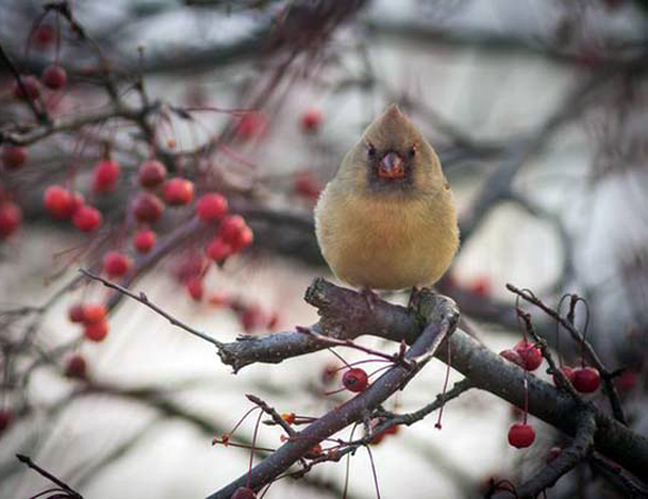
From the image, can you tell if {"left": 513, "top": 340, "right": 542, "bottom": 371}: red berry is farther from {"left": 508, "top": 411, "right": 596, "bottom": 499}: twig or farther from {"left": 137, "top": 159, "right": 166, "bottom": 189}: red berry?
{"left": 137, "top": 159, "right": 166, "bottom": 189}: red berry

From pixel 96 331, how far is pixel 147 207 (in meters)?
0.51

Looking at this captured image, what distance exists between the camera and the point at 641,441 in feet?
9.74

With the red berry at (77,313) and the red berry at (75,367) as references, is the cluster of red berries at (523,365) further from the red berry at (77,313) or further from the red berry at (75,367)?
the red berry at (75,367)

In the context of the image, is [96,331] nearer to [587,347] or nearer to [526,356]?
[526,356]

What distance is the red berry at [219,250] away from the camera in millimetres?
3971

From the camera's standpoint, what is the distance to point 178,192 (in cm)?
385

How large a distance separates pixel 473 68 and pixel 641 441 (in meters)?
7.80

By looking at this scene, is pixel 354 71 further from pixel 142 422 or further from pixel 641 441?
pixel 641 441

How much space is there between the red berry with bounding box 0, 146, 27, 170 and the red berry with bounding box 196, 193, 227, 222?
2.23 ft

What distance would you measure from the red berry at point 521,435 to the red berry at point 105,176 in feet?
6.30

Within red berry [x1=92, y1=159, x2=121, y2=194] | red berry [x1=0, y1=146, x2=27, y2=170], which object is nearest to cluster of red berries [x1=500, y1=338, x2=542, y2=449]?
red berry [x1=92, y1=159, x2=121, y2=194]

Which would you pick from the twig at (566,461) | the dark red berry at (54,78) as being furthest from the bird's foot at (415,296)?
the dark red berry at (54,78)

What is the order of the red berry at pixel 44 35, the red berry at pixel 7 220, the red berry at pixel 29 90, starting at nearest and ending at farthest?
1. the red berry at pixel 29 90
2. the red berry at pixel 7 220
3. the red berry at pixel 44 35

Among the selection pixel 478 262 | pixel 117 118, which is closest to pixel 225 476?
pixel 478 262
